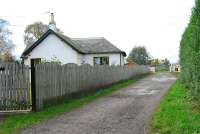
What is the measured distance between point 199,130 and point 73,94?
9.99 metres

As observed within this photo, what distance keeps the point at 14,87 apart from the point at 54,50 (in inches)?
964

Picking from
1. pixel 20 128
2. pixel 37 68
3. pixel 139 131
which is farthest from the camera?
pixel 37 68

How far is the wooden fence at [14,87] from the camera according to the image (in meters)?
12.7

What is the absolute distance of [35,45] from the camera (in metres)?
37.2

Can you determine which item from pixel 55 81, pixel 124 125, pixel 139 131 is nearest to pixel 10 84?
pixel 55 81

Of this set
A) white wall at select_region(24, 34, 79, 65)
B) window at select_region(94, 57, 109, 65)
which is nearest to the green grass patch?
white wall at select_region(24, 34, 79, 65)

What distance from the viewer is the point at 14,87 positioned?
41.9ft

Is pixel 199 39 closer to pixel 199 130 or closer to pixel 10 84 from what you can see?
pixel 199 130

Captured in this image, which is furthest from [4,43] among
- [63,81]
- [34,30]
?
[63,81]

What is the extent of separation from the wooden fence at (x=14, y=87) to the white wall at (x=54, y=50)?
24116 millimetres

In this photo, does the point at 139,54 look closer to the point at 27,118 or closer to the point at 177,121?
the point at 27,118

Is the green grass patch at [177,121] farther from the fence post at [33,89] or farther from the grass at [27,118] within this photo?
the fence post at [33,89]

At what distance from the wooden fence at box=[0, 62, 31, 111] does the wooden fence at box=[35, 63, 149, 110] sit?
1.40 feet

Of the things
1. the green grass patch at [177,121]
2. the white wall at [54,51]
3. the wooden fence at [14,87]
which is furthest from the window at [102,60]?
the green grass patch at [177,121]
